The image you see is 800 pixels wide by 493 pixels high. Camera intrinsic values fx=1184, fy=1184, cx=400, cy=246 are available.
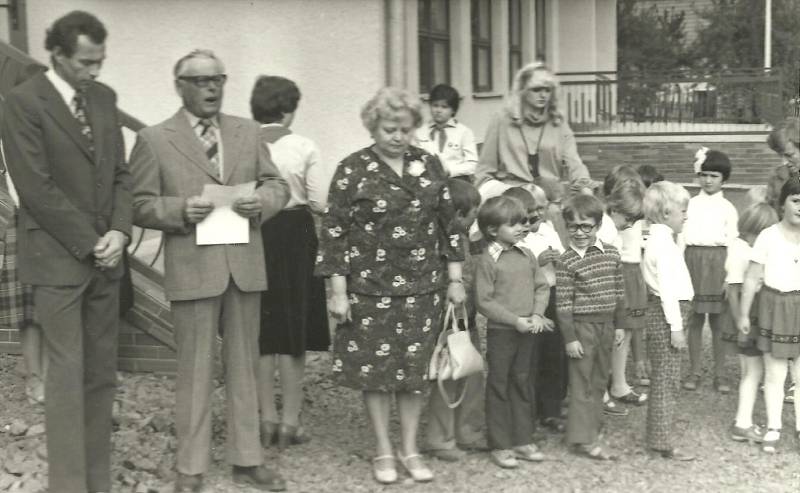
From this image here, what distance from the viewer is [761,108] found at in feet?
64.1

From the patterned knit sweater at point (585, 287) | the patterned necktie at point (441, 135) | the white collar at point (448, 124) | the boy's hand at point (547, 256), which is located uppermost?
the white collar at point (448, 124)

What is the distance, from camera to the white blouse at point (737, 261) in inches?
261

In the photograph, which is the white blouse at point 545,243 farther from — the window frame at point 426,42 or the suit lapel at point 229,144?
the window frame at point 426,42

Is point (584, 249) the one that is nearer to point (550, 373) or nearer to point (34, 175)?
point (550, 373)

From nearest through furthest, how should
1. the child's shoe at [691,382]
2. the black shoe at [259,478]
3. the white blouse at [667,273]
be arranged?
1. the black shoe at [259,478]
2. the white blouse at [667,273]
3. the child's shoe at [691,382]

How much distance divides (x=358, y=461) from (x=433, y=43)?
1059 centimetres

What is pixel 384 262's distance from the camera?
5492mm

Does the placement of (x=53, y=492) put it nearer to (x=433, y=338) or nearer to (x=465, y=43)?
(x=433, y=338)

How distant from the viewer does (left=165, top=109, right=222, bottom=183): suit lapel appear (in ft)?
17.1

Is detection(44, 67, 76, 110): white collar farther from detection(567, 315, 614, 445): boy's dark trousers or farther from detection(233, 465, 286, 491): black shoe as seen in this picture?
detection(567, 315, 614, 445): boy's dark trousers

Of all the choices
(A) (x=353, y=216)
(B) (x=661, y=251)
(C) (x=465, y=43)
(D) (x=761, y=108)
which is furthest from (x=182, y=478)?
(D) (x=761, y=108)

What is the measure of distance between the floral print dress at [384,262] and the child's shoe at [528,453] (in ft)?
2.40

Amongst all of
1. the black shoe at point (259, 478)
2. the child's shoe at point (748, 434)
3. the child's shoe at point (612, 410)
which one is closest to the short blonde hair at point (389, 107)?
the black shoe at point (259, 478)

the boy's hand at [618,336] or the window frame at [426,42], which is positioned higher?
the window frame at [426,42]
